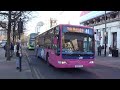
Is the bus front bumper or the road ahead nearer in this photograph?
the road ahead

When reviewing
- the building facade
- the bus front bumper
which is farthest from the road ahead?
the building facade

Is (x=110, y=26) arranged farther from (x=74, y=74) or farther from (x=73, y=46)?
(x=74, y=74)

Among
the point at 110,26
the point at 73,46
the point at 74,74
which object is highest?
the point at 110,26

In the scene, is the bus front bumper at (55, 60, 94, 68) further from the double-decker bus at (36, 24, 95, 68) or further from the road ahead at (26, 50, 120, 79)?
the road ahead at (26, 50, 120, 79)

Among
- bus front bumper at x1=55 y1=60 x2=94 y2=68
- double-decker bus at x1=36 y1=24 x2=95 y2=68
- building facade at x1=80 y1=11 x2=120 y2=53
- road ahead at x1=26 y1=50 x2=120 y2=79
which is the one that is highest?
building facade at x1=80 y1=11 x2=120 y2=53

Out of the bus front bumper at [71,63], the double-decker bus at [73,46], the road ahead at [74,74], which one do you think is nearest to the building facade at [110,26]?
the road ahead at [74,74]

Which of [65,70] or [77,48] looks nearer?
[77,48]

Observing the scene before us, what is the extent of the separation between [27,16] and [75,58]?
49.0 feet

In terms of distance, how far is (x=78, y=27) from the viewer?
1853 centimetres

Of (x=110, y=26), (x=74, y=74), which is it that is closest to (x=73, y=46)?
(x=74, y=74)

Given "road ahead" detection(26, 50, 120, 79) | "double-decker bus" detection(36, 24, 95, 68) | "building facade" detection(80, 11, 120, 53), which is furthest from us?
"building facade" detection(80, 11, 120, 53)

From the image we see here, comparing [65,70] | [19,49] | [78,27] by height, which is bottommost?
[65,70]
